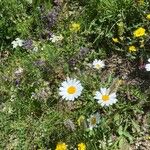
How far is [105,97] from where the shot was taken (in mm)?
3436

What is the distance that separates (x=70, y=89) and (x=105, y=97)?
0.31m

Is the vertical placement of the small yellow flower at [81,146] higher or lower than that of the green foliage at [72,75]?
lower

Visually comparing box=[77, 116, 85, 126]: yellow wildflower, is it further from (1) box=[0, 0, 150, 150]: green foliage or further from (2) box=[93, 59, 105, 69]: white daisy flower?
(2) box=[93, 59, 105, 69]: white daisy flower

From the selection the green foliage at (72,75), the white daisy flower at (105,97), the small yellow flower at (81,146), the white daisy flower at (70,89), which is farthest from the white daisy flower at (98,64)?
the small yellow flower at (81,146)

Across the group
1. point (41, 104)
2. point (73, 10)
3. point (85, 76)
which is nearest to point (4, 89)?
point (41, 104)

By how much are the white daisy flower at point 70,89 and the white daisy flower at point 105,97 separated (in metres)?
0.15

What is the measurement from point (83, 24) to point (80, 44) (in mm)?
204

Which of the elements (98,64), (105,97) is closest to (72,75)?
(98,64)

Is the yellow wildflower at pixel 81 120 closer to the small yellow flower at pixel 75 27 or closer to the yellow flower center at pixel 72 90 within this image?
the yellow flower center at pixel 72 90

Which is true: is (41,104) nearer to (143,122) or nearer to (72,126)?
(72,126)

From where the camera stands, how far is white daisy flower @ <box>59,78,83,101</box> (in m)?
3.56

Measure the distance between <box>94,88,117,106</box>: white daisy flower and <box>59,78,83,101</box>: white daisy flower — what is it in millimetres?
151

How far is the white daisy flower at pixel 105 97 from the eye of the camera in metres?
3.40

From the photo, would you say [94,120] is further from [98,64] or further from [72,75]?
[98,64]
